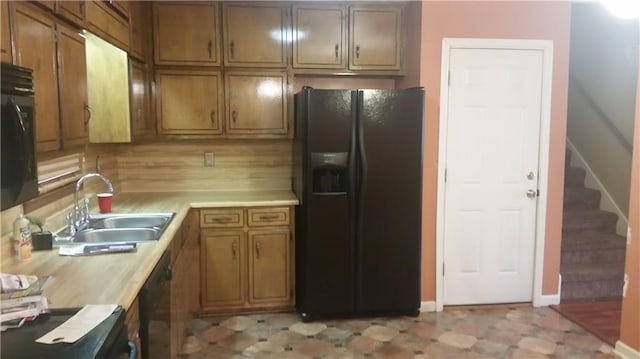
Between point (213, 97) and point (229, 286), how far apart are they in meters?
1.44

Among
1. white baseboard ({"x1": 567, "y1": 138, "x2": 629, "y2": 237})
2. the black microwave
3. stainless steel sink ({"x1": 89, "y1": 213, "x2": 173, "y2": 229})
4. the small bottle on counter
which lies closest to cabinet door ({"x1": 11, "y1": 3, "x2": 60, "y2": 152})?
the black microwave

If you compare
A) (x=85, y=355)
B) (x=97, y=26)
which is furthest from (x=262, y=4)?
(x=85, y=355)

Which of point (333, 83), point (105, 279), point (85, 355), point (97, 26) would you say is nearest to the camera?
point (85, 355)

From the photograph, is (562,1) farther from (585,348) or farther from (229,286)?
(229,286)

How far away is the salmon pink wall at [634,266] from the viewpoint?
10.4ft

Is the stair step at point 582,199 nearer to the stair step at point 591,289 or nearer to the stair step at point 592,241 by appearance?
the stair step at point 592,241

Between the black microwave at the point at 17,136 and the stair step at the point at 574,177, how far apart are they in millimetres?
4968

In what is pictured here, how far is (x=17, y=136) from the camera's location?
1.63 m

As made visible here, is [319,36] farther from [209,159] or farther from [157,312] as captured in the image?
[157,312]

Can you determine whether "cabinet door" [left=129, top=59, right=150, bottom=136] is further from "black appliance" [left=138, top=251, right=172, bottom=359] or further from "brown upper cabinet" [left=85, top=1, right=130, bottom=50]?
"black appliance" [left=138, top=251, right=172, bottom=359]

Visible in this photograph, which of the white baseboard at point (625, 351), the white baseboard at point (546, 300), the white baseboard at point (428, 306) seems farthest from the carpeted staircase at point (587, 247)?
the white baseboard at point (428, 306)

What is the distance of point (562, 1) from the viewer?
3934mm

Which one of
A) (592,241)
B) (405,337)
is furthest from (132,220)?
(592,241)

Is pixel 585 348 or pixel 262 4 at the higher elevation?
pixel 262 4
